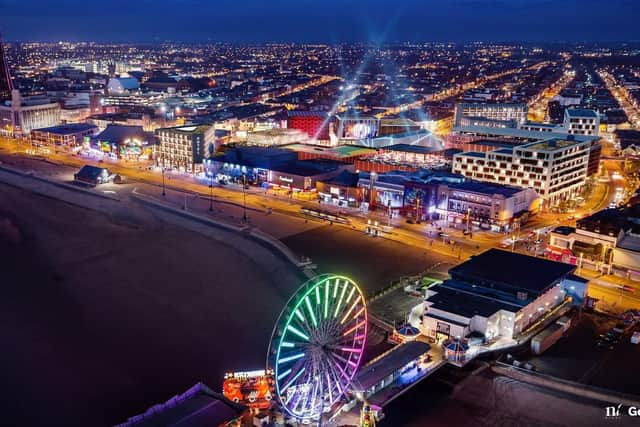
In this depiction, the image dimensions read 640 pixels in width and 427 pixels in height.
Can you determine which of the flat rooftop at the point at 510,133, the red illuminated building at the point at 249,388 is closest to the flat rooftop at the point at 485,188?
the flat rooftop at the point at 510,133

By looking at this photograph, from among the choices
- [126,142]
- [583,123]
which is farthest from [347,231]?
[583,123]

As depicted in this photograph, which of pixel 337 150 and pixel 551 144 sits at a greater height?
pixel 551 144

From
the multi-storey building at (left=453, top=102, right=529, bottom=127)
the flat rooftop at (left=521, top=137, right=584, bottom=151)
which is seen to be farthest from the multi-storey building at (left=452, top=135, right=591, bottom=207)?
the multi-storey building at (left=453, top=102, right=529, bottom=127)

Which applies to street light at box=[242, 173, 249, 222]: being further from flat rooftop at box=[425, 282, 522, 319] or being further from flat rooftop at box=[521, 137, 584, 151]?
flat rooftop at box=[521, 137, 584, 151]

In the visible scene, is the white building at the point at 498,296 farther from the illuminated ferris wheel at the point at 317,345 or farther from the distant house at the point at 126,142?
the distant house at the point at 126,142

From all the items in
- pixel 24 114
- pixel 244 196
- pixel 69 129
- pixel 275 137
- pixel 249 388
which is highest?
pixel 24 114

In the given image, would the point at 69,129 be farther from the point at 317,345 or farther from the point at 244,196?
the point at 317,345

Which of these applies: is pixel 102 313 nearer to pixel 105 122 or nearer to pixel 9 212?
pixel 9 212
